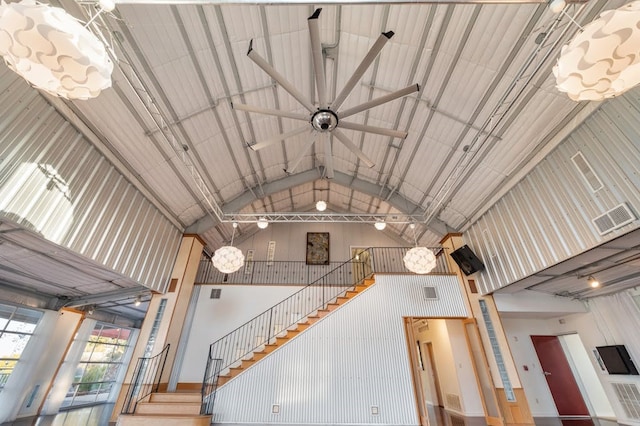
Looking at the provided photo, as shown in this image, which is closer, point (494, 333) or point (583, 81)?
point (583, 81)

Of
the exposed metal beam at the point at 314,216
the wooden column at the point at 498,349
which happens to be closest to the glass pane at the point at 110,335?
the exposed metal beam at the point at 314,216

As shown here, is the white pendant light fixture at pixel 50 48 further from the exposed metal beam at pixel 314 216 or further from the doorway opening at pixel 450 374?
the doorway opening at pixel 450 374

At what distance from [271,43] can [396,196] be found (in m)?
5.72

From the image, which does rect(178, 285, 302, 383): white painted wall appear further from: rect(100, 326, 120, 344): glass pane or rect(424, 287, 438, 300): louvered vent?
rect(100, 326, 120, 344): glass pane

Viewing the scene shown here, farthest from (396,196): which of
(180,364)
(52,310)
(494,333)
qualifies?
(52,310)

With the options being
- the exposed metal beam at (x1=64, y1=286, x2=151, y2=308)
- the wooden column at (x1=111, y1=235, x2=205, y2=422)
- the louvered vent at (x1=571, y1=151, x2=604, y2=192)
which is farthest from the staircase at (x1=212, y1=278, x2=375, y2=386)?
the louvered vent at (x1=571, y1=151, x2=604, y2=192)

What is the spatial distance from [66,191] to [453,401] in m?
10.4

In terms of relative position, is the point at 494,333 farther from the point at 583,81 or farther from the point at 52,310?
the point at 52,310

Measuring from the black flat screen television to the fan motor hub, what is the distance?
28.0 feet

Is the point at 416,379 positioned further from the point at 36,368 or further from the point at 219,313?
the point at 36,368

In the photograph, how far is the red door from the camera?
6.78 metres

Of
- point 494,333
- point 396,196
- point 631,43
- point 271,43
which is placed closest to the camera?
point 631,43

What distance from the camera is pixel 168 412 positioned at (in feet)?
16.7

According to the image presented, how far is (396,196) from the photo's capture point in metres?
8.51
